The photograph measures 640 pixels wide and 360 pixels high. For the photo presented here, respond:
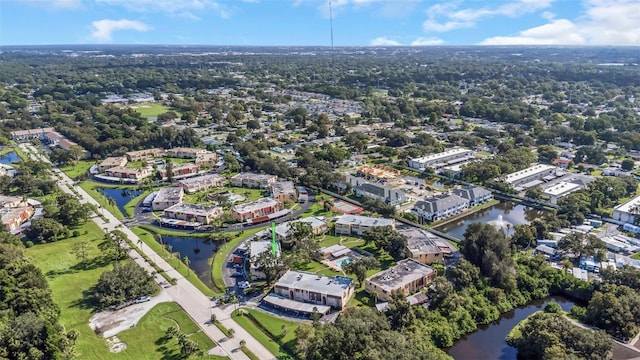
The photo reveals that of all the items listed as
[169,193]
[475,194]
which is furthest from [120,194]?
[475,194]

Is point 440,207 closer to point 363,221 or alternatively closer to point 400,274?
point 363,221

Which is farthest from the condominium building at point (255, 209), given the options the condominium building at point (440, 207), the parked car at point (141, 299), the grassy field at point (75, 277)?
the condominium building at point (440, 207)

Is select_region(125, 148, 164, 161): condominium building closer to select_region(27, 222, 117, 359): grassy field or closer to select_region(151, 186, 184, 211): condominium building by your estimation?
select_region(151, 186, 184, 211): condominium building

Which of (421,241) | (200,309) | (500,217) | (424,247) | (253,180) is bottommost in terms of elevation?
(500,217)

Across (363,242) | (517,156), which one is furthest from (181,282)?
(517,156)

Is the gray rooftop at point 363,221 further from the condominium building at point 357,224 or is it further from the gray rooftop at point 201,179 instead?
the gray rooftop at point 201,179

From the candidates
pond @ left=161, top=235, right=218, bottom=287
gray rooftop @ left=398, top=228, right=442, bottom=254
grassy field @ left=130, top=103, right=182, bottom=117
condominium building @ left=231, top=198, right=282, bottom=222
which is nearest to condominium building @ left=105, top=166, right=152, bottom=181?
pond @ left=161, top=235, right=218, bottom=287
